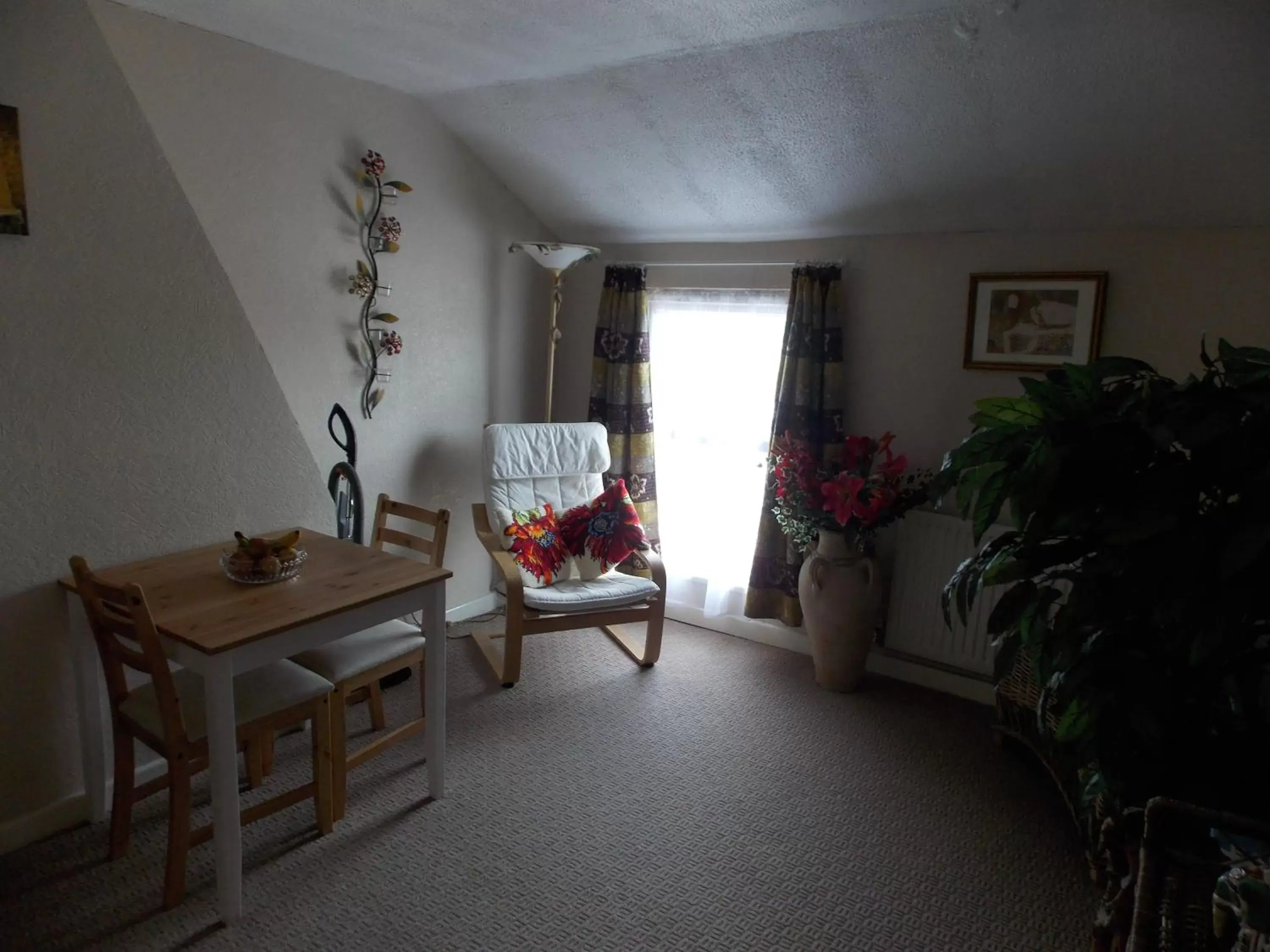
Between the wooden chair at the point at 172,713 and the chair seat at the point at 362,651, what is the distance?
0.08 meters

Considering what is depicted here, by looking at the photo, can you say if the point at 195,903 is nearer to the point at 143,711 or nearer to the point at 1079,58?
the point at 143,711

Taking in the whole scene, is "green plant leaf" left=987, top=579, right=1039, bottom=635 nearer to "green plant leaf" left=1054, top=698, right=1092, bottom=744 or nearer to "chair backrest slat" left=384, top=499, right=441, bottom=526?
"green plant leaf" left=1054, top=698, right=1092, bottom=744

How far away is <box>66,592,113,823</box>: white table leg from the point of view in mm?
2199

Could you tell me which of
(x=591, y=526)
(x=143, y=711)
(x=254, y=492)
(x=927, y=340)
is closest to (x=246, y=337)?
(x=254, y=492)

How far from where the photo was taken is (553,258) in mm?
3559

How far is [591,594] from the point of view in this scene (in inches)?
129

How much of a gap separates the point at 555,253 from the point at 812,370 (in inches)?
49.2

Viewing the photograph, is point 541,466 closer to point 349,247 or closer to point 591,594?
point 591,594

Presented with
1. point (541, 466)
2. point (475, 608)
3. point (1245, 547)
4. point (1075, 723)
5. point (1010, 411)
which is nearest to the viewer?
point (1245, 547)

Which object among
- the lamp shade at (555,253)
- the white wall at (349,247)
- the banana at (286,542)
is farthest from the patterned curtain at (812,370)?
the banana at (286,542)

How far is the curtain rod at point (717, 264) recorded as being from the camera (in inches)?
135

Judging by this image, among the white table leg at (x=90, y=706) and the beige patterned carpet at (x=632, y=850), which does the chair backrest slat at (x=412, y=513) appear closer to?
the beige patterned carpet at (x=632, y=850)

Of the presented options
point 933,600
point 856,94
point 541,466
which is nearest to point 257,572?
point 541,466

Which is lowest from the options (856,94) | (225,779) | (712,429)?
(225,779)
